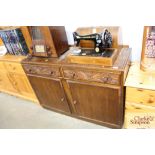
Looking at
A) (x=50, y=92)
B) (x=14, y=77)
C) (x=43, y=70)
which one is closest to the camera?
(x=43, y=70)

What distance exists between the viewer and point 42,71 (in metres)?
1.61

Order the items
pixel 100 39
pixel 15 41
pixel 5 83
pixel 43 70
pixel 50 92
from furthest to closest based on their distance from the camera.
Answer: pixel 5 83 < pixel 15 41 < pixel 50 92 < pixel 43 70 < pixel 100 39

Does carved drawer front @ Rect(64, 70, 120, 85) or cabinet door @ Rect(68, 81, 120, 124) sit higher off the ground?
carved drawer front @ Rect(64, 70, 120, 85)

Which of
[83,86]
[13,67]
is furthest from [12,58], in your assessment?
[83,86]

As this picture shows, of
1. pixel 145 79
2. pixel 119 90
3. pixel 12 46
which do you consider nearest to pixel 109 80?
pixel 119 90

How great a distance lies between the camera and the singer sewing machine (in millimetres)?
1258

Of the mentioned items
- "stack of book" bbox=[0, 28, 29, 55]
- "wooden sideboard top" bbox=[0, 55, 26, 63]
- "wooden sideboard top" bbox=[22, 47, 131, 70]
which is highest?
"stack of book" bbox=[0, 28, 29, 55]

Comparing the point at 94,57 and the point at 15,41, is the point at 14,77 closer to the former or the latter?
the point at 15,41

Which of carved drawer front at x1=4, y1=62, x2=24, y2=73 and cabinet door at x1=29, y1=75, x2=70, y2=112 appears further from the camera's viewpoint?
carved drawer front at x1=4, y1=62, x2=24, y2=73

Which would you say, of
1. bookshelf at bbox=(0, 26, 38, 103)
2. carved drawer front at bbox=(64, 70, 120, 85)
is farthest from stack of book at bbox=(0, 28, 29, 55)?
carved drawer front at bbox=(64, 70, 120, 85)

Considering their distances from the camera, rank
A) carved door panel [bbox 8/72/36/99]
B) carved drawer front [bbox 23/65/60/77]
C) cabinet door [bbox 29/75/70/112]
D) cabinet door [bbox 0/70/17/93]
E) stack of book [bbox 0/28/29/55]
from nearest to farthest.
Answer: carved drawer front [bbox 23/65/60/77]
cabinet door [bbox 29/75/70/112]
stack of book [bbox 0/28/29/55]
carved door panel [bbox 8/72/36/99]
cabinet door [bbox 0/70/17/93]

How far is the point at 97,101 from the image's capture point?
58.6 inches

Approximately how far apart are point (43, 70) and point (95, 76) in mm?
614

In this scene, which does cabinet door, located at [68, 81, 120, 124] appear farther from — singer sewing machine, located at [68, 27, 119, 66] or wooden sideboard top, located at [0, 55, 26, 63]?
wooden sideboard top, located at [0, 55, 26, 63]
